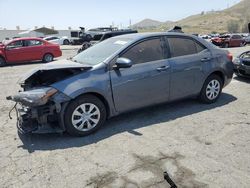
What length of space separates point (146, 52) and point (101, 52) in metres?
0.85

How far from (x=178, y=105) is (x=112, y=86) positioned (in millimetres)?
2098

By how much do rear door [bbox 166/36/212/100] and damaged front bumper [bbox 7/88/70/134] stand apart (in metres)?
2.28

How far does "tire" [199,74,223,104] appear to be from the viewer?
20.1 feet

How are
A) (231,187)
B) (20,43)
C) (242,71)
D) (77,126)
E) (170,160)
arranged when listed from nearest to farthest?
(231,187) < (170,160) < (77,126) < (242,71) < (20,43)

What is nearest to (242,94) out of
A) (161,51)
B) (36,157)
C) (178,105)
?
(178,105)

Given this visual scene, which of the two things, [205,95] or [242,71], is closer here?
[205,95]

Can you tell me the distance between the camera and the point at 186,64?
5652 mm

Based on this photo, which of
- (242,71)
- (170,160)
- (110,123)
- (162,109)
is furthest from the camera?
(242,71)

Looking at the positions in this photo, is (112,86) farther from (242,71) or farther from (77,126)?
(242,71)

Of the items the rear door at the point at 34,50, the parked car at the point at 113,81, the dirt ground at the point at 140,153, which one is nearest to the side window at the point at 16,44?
the rear door at the point at 34,50

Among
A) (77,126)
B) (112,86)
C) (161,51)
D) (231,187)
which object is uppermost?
(161,51)

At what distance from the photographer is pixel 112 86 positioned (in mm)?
4719

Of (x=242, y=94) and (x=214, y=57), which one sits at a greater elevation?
(x=214, y=57)

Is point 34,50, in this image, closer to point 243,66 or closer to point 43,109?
point 243,66
